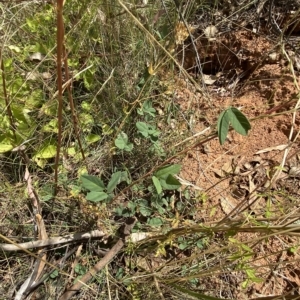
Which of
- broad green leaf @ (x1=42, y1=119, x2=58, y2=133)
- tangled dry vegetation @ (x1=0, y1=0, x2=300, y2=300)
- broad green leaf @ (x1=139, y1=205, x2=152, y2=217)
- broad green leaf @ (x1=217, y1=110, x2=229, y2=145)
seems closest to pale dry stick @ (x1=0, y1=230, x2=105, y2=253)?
tangled dry vegetation @ (x1=0, y1=0, x2=300, y2=300)

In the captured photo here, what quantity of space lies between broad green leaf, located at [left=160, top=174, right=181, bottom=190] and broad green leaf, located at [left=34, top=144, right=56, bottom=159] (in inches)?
21.9

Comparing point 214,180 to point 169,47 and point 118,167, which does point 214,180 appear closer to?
point 118,167

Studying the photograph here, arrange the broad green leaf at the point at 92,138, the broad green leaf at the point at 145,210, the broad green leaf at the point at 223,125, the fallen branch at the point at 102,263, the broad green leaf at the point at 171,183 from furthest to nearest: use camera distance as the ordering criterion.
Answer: the broad green leaf at the point at 92,138
the broad green leaf at the point at 145,210
the fallen branch at the point at 102,263
the broad green leaf at the point at 171,183
the broad green leaf at the point at 223,125

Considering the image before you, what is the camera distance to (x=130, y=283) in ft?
4.42

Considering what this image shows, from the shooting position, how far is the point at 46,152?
1.52 meters

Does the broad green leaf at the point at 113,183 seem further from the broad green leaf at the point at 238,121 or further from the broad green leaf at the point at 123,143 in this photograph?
the broad green leaf at the point at 238,121

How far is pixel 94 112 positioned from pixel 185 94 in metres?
0.45

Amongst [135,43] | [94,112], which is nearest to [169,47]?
[135,43]

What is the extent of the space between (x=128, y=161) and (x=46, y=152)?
326 mm

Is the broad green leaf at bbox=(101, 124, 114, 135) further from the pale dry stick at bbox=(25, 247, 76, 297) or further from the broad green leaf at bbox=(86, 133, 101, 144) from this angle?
the pale dry stick at bbox=(25, 247, 76, 297)

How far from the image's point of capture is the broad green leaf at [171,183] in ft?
3.69

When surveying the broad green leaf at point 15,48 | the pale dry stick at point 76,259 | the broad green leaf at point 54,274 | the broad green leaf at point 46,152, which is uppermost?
the broad green leaf at point 15,48

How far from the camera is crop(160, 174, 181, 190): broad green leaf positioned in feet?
3.69

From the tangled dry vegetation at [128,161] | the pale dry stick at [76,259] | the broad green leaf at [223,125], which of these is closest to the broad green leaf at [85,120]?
the tangled dry vegetation at [128,161]
